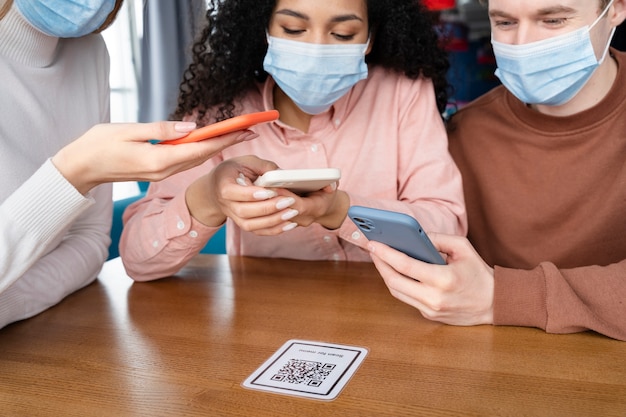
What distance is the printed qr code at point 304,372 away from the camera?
0.83 m

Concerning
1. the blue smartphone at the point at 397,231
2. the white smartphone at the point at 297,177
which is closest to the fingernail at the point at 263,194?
the white smartphone at the point at 297,177

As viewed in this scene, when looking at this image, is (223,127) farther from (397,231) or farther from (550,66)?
(550,66)

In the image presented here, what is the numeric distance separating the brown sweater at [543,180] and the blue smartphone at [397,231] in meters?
0.55

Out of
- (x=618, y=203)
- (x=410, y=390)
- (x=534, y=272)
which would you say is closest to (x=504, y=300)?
(x=534, y=272)

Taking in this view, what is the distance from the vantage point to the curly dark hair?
1460 mm

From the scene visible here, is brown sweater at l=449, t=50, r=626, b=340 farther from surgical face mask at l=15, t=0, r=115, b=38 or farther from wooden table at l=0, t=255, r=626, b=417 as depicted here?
surgical face mask at l=15, t=0, r=115, b=38

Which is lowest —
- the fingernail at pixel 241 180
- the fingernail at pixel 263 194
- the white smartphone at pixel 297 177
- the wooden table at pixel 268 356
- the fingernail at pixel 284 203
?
the wooden table at pixel 268 356

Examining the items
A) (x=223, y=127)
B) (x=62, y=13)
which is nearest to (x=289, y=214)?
(x=223, y=127)

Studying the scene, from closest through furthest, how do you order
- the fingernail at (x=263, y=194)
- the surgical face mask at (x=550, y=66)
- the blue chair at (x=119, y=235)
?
the fingernail at (x=263, y=194) → the surgical face mask at (x=550, y=66) → the blue chair at (x=119, y=235)

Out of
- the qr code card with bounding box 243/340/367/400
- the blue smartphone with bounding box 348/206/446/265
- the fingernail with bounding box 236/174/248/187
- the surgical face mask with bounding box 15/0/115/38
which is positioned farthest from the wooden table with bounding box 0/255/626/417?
the surgical face mask with bounding box 15/0/115/38

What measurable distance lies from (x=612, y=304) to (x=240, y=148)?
2.99 ft

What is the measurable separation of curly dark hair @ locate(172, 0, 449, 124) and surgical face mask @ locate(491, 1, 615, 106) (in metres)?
0.19

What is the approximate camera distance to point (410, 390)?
79 cm

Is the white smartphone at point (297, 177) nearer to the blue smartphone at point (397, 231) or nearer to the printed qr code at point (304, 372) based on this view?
the blue smartphone at point (397, 231)
